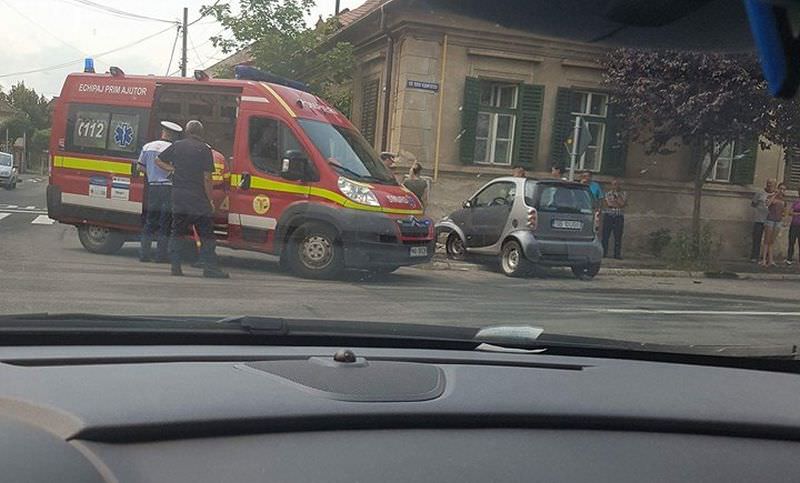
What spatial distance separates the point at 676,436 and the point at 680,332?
2341 mm

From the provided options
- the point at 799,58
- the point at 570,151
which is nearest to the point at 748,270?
the point at 570,151

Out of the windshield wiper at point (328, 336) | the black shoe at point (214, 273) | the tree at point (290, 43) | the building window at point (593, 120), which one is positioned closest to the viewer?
the windshield wiper at point (328, 336)

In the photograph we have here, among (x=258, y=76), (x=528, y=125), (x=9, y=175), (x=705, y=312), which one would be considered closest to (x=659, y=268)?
(x=705, y=312)

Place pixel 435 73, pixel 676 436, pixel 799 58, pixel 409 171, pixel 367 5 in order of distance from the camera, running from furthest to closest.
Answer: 1. pixel 409 171
2. pixel 435 73
3. pixel 367 5
4. pixel 676 436
5. pixel 799 58

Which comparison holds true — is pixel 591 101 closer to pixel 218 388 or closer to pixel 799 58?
pixel 799 58

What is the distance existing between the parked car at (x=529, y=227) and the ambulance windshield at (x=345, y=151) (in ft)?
1.90

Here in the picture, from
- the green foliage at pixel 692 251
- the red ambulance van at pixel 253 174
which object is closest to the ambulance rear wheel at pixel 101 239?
the red ambulance van at pixel 253 174

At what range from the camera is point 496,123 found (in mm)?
5828

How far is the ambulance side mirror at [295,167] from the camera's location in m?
5.17

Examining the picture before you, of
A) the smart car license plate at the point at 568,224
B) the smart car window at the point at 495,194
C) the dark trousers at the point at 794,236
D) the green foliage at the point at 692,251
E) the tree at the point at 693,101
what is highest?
the tree at the point at 693,101

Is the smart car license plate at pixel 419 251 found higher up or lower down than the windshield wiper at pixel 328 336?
higher up

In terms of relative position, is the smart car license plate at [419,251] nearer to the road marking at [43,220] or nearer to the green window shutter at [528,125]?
the green window shutter at [528,125]

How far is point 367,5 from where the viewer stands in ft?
11.7

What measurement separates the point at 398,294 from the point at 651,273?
1.89 metres
